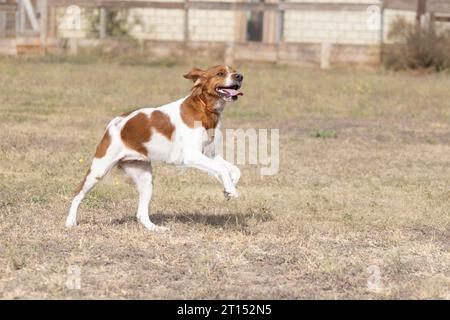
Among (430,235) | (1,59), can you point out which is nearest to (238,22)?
(1,59)

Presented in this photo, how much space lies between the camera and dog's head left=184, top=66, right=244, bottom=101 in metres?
8.24

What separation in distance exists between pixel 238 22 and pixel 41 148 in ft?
65.6

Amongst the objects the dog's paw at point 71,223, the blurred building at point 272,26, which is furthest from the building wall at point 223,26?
the dog's paw at point 71,223

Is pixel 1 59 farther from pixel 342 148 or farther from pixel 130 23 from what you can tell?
pixel 342 148

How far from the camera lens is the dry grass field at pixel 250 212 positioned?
6895 mm

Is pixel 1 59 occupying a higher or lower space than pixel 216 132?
lower

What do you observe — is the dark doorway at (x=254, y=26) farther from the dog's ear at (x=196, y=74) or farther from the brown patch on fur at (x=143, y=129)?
the brown patch on fur at (x=143, y=129)

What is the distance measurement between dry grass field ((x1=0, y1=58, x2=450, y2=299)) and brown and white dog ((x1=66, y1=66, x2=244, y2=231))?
0.41 metres

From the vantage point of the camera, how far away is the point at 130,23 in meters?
32.1

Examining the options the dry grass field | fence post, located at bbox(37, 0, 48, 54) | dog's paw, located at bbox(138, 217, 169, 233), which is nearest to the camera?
the dry grass field

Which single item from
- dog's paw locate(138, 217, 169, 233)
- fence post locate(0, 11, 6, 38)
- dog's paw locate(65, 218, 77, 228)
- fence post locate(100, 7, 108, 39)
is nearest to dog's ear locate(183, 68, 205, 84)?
dog's paw locate(138, 217, 169, 233)

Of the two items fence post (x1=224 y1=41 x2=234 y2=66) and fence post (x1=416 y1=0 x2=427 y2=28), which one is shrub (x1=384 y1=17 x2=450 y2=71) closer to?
fence post (x1=416 y1=0 x2=427 y2=28)
